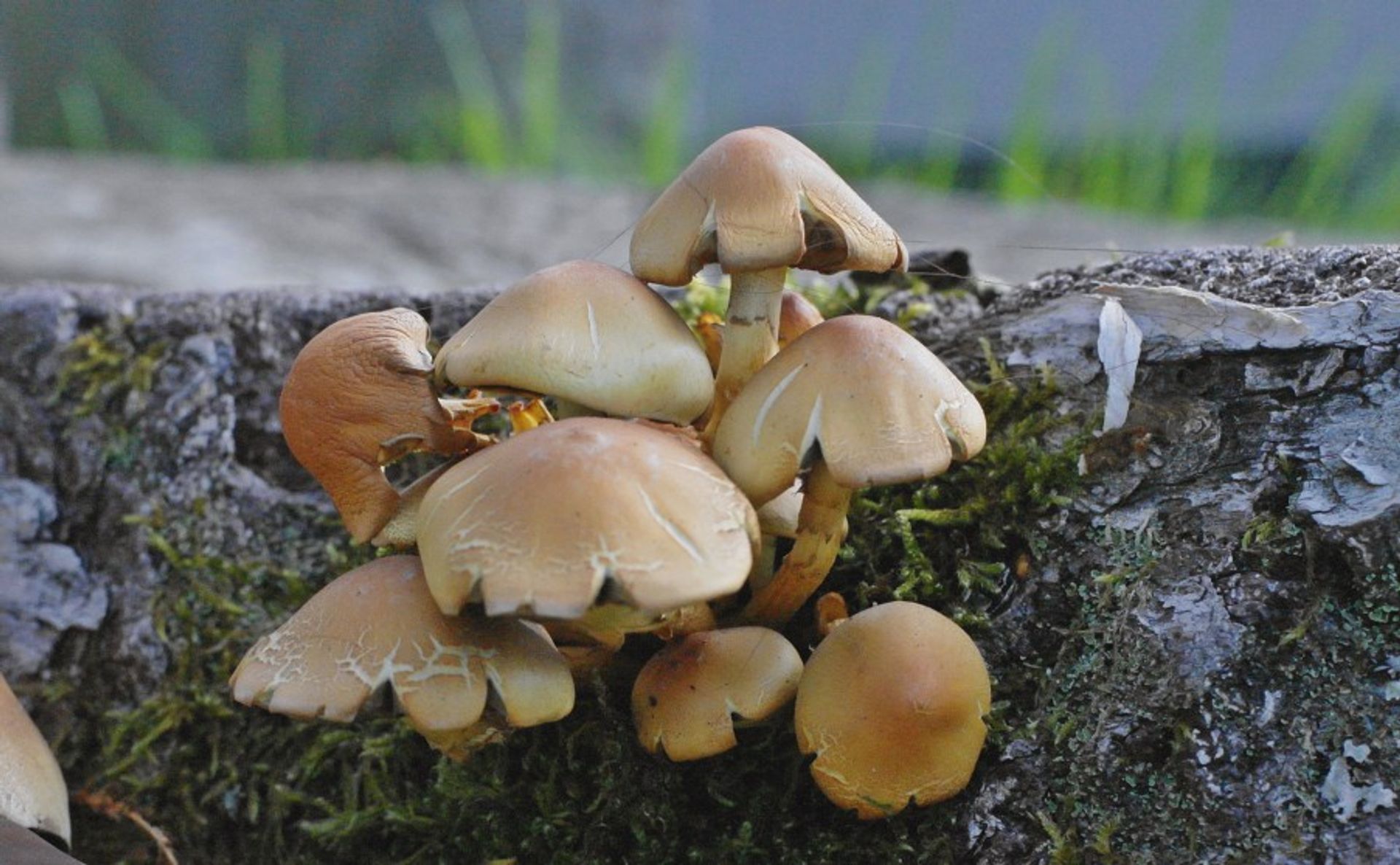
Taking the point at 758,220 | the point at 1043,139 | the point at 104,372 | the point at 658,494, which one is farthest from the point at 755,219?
the point at 1043,139

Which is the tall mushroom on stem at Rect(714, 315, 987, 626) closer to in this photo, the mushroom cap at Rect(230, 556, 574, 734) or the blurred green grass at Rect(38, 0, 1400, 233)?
the mushroom cap at Rect(230, 556, 574, 734)

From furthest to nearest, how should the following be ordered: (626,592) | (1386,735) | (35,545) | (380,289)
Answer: (380,289) → (35,545) → (1386,735) → (626,592)

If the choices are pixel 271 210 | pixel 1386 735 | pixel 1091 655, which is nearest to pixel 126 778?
pixel 1091 655

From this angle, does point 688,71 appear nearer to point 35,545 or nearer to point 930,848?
point 35,545

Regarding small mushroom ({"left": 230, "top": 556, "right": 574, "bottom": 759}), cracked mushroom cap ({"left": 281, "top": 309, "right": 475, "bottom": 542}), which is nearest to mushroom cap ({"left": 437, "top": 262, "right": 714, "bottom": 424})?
cracked mushroom cap ({"left": 281, "top": 309, "right": 475, "bottom": 542})

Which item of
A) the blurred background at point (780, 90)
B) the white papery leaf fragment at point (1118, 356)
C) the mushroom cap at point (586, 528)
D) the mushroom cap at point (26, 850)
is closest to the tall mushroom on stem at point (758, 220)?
the mushroom cap at point (586, 528)
